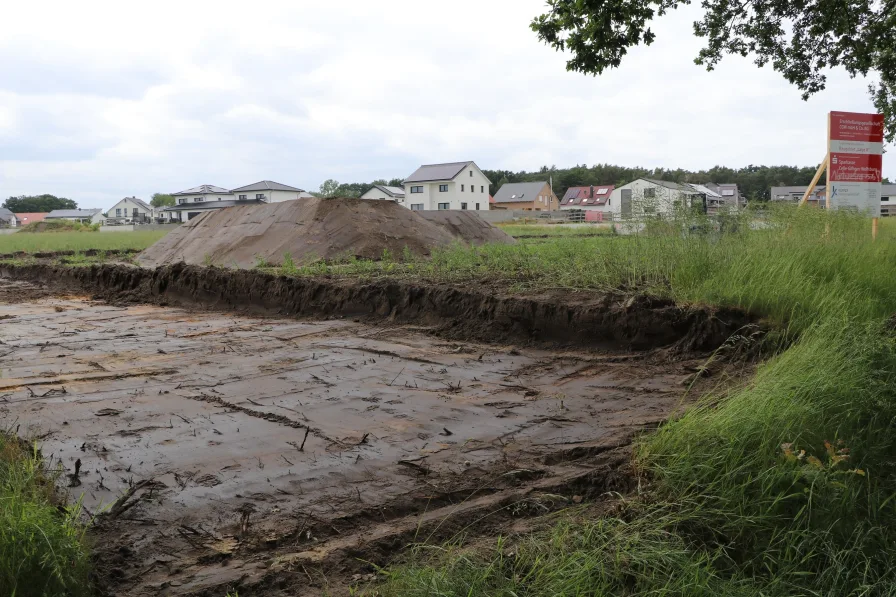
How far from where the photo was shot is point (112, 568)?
2684mm

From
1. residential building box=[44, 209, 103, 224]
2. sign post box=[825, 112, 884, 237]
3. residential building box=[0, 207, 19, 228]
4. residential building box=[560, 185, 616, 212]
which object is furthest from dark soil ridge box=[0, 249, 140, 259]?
residential building box=[44, 209, 103, 224]

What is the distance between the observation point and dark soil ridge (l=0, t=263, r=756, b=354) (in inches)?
259

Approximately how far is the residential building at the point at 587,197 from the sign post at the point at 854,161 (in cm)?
6030

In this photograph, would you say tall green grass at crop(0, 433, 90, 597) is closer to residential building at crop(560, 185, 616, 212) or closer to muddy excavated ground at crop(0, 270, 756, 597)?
muddy excavated ground at crop(0, 270, 756, 597)

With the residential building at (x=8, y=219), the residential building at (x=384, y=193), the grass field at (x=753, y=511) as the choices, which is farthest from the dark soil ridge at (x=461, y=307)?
the residential building at (x=8, y=219)

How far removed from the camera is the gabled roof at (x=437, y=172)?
62.1 m

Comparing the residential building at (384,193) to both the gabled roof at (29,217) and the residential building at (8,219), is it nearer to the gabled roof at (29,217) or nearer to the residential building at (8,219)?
the residential building at (8,219)

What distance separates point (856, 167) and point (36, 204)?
4577 inches

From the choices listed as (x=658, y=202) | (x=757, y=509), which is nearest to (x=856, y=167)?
(x=658, y=202)

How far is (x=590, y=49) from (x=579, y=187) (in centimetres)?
7227

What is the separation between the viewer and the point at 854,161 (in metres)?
10.8

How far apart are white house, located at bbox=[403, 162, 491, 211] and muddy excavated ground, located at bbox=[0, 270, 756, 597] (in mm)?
55484

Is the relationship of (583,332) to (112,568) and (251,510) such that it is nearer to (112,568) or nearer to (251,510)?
(251,510)

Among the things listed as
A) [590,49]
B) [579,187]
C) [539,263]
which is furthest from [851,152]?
[579,187]
